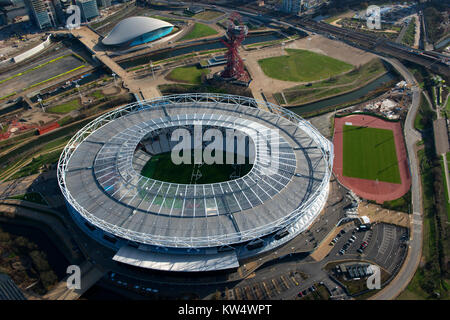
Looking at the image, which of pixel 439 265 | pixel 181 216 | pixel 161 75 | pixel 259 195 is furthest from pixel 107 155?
pixel 439 265

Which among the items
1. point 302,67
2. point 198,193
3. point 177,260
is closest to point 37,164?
point 198,193

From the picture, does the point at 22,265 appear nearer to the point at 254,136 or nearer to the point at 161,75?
the point at 254,136

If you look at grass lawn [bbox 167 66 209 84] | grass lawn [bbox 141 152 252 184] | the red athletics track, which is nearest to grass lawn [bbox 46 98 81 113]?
grass lawn [bbox 167 66 209 84]

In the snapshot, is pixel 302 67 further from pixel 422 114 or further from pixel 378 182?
pixel 378 182

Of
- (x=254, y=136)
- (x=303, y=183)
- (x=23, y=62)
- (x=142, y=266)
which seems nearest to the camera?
(x=142, y=266)

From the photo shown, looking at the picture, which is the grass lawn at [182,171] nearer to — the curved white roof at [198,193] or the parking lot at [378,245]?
the curved white roof at [198,193]

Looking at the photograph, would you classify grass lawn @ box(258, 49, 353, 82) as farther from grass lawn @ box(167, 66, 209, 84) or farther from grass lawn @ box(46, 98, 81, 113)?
grass lawn @ box(46, 98, 81, 113)
